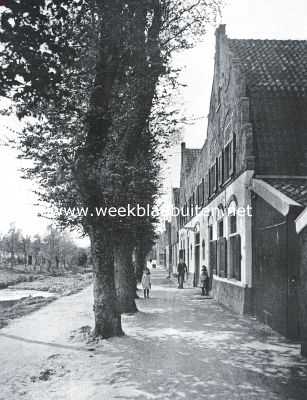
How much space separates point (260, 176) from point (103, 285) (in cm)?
592

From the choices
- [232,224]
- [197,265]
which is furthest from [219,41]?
[197,265]

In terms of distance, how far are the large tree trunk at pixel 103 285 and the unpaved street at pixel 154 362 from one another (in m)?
0.47

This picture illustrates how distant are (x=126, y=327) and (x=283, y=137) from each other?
23.4 feet

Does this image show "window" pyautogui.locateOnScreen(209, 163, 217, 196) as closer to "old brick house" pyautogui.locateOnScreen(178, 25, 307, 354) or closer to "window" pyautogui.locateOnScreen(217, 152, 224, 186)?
"old brick house" pyautogui.locateOnScreen(178, 25, 307, 354)

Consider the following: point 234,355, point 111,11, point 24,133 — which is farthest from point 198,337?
point 111,11

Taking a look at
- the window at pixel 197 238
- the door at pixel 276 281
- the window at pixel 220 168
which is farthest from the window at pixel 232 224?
the window at pixel 197 238

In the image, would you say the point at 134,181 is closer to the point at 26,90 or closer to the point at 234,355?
the point at 234,355

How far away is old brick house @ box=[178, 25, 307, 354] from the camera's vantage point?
1088cm

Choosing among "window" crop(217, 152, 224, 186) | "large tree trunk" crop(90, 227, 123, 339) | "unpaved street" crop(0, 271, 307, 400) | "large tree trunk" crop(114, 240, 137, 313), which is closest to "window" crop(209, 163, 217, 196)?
"window" crop(217, 152, 224, 186)

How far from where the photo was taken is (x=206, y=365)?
7867 millimetres

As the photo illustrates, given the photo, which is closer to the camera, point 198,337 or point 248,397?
point 248,397

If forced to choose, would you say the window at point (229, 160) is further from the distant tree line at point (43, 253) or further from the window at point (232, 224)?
the distant tree line at point (43, 253)

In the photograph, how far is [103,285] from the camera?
10.5 m

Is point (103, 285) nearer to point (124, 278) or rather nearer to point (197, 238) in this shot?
point (124, 278)
